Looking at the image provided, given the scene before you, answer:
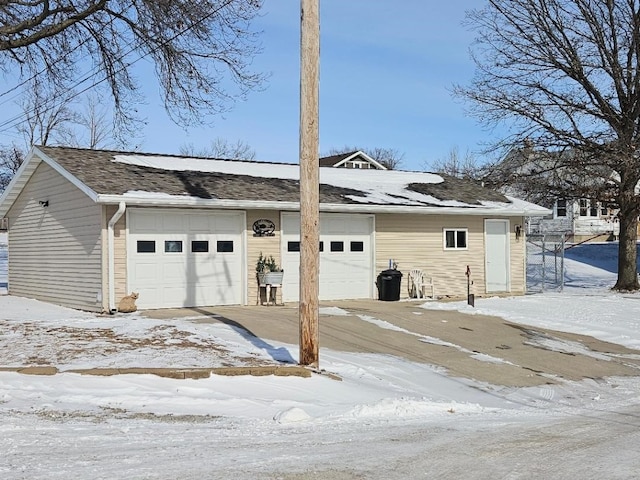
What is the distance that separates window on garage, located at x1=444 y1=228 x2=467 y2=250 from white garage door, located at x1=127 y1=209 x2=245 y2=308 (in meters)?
6.73

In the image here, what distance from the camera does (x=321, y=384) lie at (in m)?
9.88

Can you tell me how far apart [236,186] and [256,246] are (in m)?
1.77

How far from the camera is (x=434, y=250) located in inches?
842

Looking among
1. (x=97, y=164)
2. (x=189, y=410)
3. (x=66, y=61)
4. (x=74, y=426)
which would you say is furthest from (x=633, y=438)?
(x=66, y=61)

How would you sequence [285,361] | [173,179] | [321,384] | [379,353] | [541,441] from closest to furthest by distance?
[541,441] → [321,384] → [285,361] → [379,353] → [173,179]

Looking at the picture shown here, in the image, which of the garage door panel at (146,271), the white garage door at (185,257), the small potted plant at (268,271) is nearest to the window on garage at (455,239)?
the small potted plant at (268,271)

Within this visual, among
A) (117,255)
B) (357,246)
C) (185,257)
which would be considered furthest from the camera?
(357,246)

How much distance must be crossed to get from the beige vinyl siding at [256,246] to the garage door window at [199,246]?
109cm

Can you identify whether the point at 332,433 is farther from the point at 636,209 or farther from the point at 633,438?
the point at 636,209

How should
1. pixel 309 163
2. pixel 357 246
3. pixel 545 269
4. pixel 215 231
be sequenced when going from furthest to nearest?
pixel 545 269
pixel 357 246
pixel 215 231
pixel 309 163

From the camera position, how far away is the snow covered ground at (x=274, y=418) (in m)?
5.98

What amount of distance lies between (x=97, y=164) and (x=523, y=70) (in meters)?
15.3

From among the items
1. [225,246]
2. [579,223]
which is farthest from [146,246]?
[579,223]

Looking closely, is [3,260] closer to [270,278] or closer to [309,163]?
[270,278]
